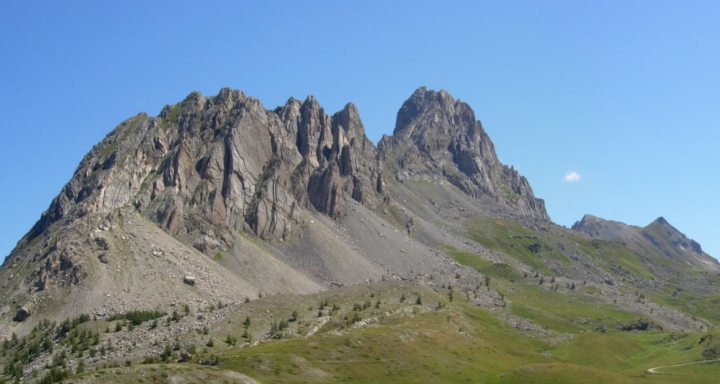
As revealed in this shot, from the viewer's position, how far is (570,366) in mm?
127688

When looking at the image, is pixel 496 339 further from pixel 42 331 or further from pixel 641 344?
pixel 42 331

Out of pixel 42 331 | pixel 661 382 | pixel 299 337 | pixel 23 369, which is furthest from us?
pixel 42 331

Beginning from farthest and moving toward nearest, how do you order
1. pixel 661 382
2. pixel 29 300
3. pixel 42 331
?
pixel 29 300 < pixel 42 331 < pixel 661 382

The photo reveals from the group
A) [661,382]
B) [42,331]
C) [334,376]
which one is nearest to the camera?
[334,376]

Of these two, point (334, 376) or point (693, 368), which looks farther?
point (693, 368)

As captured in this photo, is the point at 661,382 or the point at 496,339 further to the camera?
the point at 496,339

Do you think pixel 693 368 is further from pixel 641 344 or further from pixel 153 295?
pixel 153 295

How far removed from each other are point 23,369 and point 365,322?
76.0 m

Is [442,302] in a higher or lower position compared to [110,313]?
higher

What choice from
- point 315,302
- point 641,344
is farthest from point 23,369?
point 641,344

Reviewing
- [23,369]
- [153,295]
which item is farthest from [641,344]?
[23,369]

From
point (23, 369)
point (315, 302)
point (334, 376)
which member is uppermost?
point (315, 302)

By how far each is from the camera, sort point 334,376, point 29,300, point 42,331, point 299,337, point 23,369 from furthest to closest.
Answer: point 29,300, point 42,331, point 23,369, point 299,337, point 334,376

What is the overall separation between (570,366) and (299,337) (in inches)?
2099
